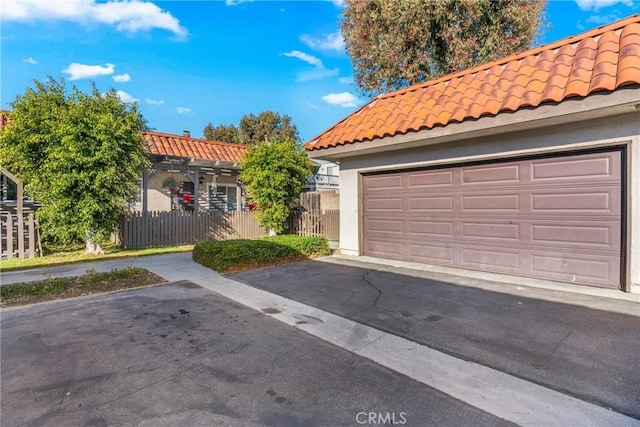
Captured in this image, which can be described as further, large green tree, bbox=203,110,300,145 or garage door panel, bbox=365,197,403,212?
large green tree, bbox=203,110,300,145

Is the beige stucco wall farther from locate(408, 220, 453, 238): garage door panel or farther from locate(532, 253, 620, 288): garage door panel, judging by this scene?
locate(408, 220, 453, 238): garage door panel

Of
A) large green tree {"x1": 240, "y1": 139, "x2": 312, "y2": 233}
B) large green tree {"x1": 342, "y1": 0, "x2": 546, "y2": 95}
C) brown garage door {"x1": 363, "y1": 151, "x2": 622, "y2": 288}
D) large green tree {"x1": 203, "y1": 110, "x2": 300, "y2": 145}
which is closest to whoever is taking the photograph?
brown garage door {"x1": 363, "y1": 151, "x2": 622, "y2": 288}

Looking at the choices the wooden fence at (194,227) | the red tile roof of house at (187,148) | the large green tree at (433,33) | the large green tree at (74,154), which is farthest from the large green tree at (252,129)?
the large green tree at (74,154)

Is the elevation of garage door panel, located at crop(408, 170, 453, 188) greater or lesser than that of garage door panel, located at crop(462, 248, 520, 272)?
greater

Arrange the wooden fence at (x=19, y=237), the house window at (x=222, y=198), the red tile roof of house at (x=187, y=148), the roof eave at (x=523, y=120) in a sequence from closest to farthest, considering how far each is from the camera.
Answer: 1. the roof eave at (x=523, y=120)
2. the wooden fence at (x=19, y=237)
3. the red tile roof of house at (x=187, y=148)
4. the house window at (x=222, y=198)

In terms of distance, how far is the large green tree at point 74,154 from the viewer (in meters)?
8.45

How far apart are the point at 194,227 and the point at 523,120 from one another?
35.5 feet

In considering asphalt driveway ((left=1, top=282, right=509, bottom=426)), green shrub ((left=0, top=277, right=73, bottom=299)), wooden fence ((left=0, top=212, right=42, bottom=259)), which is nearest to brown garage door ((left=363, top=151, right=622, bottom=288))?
asphalt driveway ((left=1, top=282, right=509, bottom=426))

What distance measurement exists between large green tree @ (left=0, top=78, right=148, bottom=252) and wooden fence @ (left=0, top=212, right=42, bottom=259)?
1.05 feet

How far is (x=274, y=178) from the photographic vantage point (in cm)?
1067

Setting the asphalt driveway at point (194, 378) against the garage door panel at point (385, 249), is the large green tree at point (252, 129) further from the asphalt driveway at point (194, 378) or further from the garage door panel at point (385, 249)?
the asphalt driveway at point (194, 378)

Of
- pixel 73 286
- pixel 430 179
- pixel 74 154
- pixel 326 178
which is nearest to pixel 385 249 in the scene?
pixel 430 179

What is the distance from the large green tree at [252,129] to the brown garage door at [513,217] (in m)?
30.6

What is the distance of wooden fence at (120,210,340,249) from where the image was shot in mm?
10727
